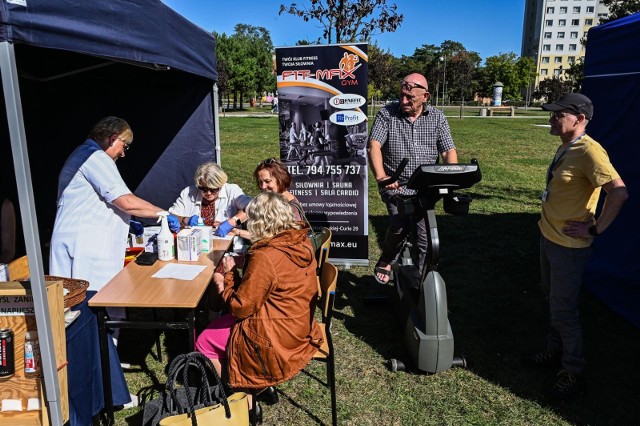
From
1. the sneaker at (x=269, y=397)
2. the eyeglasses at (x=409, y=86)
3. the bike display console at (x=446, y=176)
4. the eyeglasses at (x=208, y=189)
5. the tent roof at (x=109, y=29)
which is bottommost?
the sneaker at (x=269, y=397)

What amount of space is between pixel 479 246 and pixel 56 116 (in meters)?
5.14

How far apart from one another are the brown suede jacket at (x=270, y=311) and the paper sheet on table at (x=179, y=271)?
494 mm

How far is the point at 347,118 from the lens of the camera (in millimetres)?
4781

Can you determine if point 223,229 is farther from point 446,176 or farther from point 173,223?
point 446,176

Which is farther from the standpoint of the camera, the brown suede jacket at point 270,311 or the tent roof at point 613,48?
the tent roof at point 613,48

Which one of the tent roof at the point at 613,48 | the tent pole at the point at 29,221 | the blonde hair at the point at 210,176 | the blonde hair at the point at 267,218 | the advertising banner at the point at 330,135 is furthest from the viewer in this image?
the advertising banner at the point at 330,135

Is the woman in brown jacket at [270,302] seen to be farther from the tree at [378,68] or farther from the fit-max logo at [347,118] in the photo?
the tree at [378,68]

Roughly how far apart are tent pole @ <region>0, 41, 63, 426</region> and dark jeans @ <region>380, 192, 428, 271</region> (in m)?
2.37

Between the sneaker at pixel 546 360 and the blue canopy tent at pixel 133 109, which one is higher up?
the blue canopy tent at pixel 133 109

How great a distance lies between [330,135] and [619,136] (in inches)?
101

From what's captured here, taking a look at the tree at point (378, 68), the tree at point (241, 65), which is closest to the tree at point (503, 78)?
the tree at point (241, 65)

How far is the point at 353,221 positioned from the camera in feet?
16.9

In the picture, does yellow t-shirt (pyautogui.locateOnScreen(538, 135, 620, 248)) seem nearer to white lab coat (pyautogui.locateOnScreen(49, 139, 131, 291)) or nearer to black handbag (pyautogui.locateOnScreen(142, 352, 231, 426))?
black handbag (pyautogui.locateOnScreen(142, 352, 231, 426))

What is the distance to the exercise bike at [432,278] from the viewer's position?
2805mm
